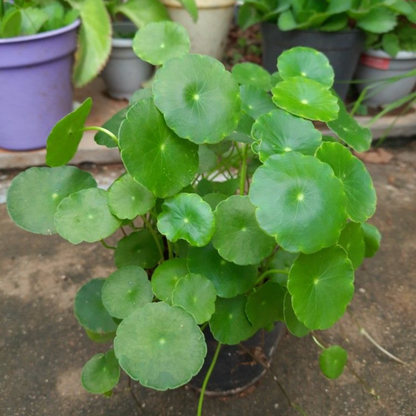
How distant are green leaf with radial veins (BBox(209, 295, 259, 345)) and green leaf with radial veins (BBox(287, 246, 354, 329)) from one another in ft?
Answer: 0.52

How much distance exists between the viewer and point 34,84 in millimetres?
1822

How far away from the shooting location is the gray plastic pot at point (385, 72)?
2.33 metres

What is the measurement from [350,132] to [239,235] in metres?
0.34

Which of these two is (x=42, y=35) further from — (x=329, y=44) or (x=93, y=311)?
(x=329, y=44)

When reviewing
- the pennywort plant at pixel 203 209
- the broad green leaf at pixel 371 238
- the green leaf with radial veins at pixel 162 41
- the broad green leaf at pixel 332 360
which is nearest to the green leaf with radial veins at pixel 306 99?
the pennywort plant at pixel 203 209

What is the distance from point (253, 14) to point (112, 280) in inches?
73.0

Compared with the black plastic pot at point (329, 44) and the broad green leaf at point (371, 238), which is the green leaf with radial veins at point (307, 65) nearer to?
the broad green leaf at point (371, 238)

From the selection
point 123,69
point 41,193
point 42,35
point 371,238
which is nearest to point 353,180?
point 371,238

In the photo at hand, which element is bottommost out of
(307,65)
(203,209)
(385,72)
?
(385,72)

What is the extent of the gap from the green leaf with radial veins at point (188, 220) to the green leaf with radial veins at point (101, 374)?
13.4 inches

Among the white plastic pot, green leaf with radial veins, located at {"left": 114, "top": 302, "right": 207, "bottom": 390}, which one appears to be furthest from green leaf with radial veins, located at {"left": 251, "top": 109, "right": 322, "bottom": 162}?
the white plastic pot

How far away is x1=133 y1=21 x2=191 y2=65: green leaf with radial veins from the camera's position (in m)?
0.92

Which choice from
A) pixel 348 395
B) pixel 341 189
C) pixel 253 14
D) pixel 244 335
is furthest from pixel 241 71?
pixel 253 14

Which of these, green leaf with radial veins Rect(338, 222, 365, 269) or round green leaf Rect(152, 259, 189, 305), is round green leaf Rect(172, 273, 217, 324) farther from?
green leaf with radial veins Rect(338, 222, 365, 269)
